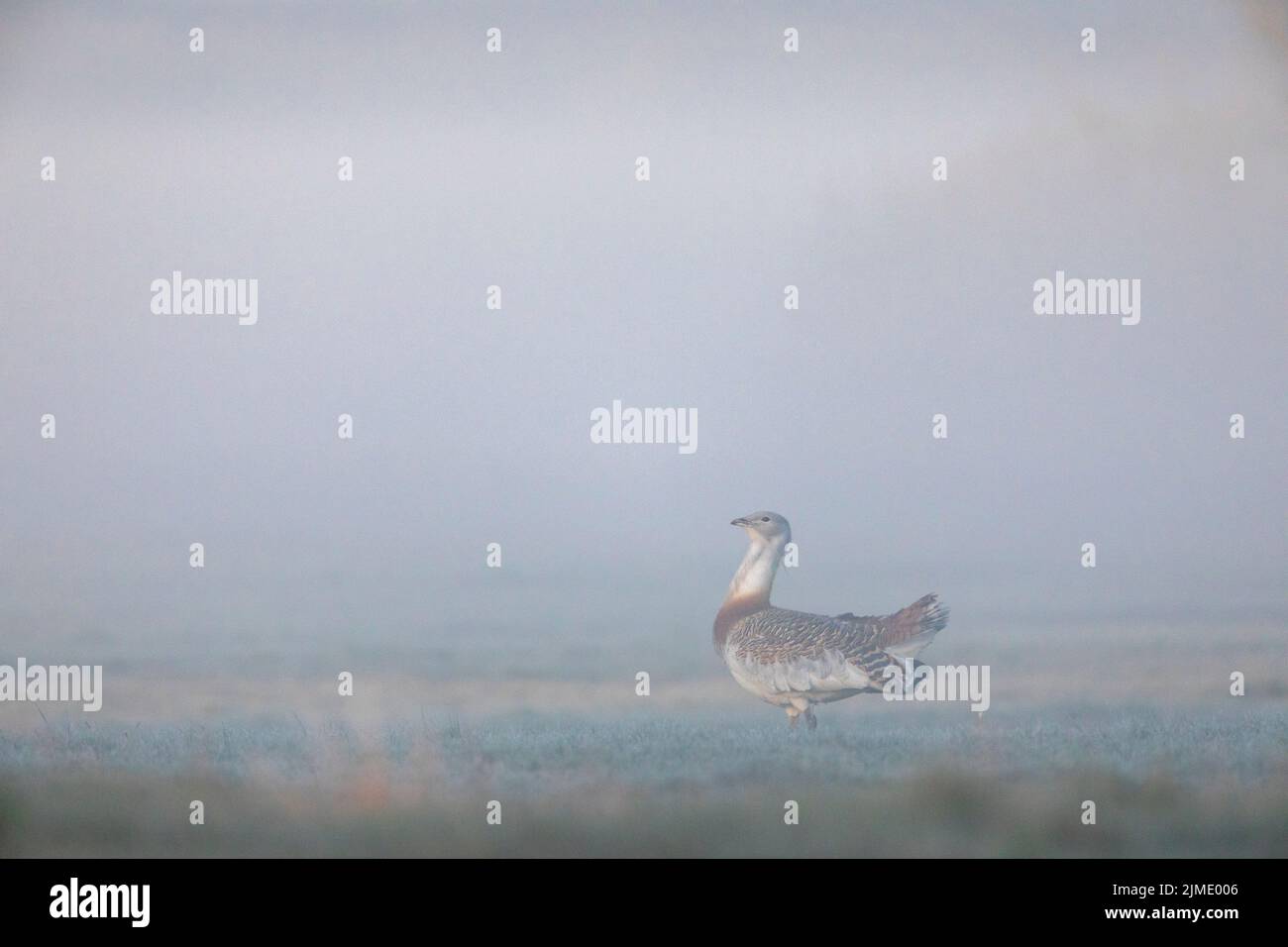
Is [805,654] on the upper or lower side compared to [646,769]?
upper

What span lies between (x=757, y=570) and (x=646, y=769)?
2.71ft

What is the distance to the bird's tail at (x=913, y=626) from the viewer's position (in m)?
5.46

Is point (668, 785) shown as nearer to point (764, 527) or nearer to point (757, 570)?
point (757, 570)

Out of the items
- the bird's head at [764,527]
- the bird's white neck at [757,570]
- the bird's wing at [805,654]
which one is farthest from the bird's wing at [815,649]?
the bird's head at [764,527]

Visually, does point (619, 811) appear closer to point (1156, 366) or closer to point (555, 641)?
point (555, 641)

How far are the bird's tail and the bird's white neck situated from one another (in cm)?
45

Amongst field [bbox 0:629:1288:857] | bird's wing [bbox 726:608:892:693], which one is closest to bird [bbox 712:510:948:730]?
bird's wing [bbox 726:608:892:693]

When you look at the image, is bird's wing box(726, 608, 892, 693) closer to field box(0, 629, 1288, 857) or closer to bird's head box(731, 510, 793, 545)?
field box(0, 629, 1288, 857)

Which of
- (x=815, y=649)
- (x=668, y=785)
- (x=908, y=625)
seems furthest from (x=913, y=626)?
(x=668, y=785)

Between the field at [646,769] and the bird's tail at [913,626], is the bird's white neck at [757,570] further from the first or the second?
the bird's tail at [913,626]

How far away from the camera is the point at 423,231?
564cm

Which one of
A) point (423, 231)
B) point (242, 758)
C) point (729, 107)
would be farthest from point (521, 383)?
point (242, 758)

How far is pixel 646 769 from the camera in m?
5.51

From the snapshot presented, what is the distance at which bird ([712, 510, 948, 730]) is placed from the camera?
17.6 ft
